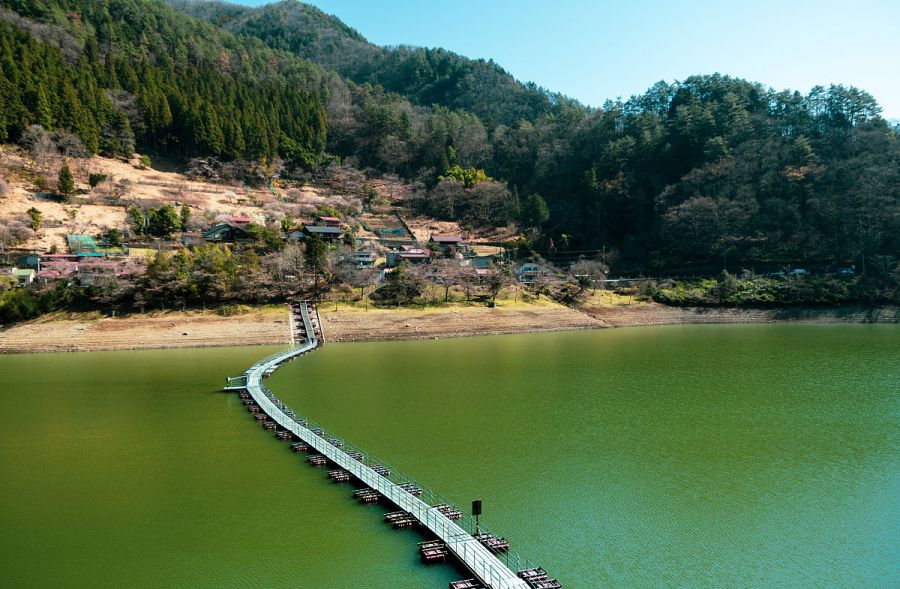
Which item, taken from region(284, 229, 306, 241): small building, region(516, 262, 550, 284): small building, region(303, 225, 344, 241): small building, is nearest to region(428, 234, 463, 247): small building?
region(516, 262, 550, 284): small building

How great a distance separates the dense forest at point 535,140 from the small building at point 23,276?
22442mm

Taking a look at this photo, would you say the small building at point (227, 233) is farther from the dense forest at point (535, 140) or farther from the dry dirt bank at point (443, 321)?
the dense forest at point (535, 140)

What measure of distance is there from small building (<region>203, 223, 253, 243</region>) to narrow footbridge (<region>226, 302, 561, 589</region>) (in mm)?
28527

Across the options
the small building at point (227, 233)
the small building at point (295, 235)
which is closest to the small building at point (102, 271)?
the small building at point (227, 233)

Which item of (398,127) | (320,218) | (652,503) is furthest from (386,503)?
(398,127)

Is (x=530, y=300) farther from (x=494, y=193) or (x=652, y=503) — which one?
(x=652, y=503)

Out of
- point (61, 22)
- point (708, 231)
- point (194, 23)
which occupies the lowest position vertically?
point (708, 231)

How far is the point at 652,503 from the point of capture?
13.1 metres

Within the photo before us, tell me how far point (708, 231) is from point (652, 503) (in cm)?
5212

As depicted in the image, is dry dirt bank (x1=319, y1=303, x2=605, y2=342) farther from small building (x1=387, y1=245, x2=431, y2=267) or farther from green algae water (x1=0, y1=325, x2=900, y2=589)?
green algae water (x1=0, y1=325, x2=900, y2=589)

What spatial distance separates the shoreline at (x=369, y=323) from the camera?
37250 millimetres

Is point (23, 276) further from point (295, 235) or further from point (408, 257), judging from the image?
point (408, 257)

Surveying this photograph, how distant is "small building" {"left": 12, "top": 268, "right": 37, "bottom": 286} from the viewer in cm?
4048

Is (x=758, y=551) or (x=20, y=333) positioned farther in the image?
(x=20, y=333)
